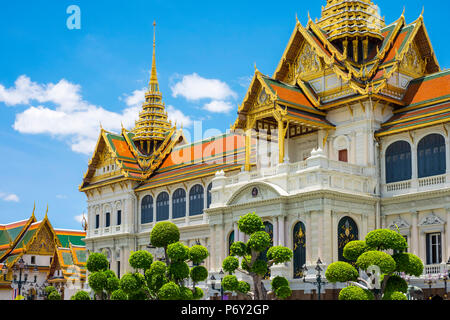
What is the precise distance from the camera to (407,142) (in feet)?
123

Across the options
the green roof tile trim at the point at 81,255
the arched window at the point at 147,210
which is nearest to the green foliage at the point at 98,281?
the arched window at the point at 147,210

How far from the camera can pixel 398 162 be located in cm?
3772

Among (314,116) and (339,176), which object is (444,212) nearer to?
(339,176)

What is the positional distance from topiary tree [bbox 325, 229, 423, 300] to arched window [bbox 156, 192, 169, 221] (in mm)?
25691

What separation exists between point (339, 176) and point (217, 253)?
26.9ft

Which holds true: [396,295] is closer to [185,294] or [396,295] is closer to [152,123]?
[185,294]

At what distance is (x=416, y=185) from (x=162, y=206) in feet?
74.1

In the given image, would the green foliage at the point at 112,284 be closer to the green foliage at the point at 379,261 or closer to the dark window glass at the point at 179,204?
the green foliage at the point at 379,261

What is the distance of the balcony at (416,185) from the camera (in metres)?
35.5

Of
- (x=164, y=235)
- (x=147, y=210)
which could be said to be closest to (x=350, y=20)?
(x=164, y=235)

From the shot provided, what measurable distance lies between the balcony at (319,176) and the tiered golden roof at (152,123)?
22.2 meters

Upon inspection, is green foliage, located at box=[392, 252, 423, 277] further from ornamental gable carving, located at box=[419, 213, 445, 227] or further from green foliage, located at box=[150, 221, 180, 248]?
green foliage, located at box=[150, 221, 180, 248]
